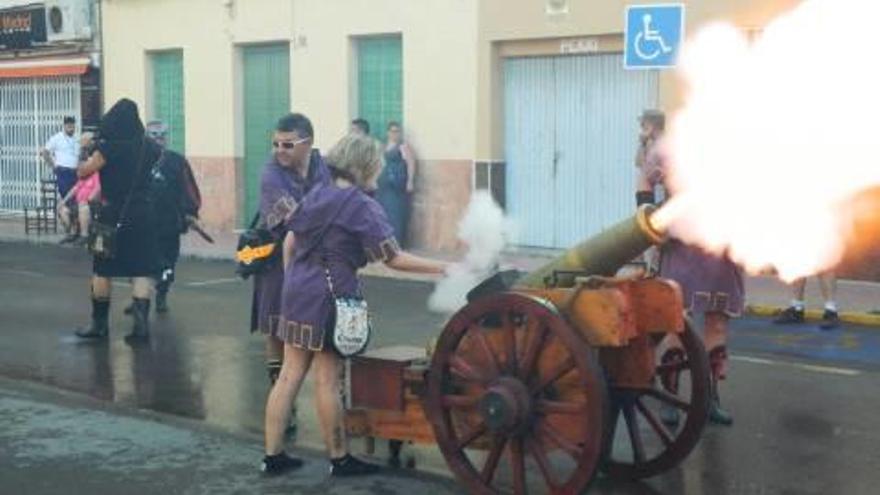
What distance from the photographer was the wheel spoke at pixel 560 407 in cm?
539

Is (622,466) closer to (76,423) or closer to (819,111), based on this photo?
(819,111)

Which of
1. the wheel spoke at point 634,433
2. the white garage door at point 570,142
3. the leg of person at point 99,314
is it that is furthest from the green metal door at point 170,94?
the wheel spoke at point 634,433

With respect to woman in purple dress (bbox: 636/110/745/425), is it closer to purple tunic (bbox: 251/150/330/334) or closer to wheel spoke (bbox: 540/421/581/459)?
wheel spoke (bbox: 540/421/581/459)

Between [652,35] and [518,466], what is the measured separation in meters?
8.52

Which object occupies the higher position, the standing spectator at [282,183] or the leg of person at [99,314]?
the standing spectator at [282,183]

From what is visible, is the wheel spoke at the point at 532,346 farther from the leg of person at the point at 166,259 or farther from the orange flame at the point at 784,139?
the leg of person at the point at 166,259

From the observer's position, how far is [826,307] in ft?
37.0

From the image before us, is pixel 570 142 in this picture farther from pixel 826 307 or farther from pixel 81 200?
pixel 81 200

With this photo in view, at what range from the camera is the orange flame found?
18.2ft

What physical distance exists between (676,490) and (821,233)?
1.37m

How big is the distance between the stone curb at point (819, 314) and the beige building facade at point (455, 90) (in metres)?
2.80

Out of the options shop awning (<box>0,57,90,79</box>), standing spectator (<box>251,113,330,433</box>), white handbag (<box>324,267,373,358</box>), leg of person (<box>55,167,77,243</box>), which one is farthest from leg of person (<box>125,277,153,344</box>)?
shop awning (<box>0,57,90,79</box>)

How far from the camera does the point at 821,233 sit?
19.3ft

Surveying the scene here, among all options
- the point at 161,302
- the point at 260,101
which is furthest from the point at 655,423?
the point at 260,101
